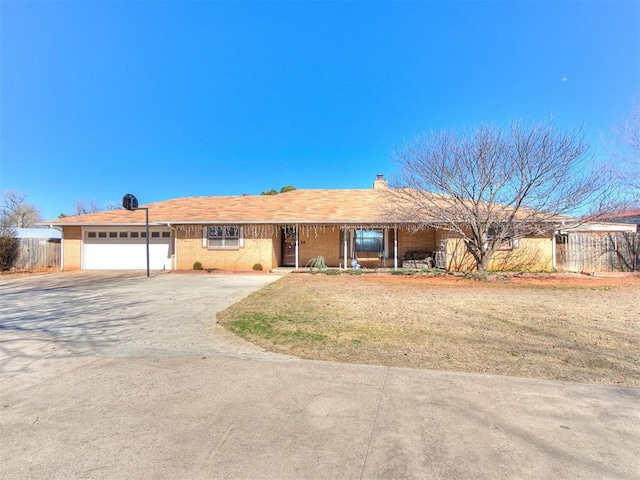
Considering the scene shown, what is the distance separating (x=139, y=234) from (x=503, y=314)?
16.2m

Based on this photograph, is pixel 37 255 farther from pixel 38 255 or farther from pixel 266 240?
pixel 266 240

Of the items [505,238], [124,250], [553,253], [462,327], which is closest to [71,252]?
[124,250]

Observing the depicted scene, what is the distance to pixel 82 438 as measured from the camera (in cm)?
257

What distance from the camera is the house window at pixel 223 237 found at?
52.9ft

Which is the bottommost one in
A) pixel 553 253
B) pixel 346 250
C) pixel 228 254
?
pixel 553 253

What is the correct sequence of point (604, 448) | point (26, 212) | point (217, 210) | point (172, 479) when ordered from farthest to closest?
point (26, 212) < point (217, 210) < point (604, 448) < point (172, 479)

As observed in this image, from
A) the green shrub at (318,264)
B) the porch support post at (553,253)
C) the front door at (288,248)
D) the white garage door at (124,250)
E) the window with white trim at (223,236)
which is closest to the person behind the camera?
the porch support post at (553,253)

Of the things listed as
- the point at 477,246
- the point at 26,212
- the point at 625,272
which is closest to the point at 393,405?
the point at 477,246

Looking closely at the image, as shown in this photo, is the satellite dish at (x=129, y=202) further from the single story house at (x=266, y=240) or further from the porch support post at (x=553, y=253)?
the porch support post at (x=553, y=253)

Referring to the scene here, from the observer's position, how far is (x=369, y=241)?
1711 centimetres

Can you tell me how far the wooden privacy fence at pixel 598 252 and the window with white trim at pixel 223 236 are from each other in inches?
565

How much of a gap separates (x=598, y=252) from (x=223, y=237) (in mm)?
16131

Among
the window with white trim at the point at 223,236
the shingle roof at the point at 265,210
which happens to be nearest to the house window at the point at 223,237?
the window with white trim at the point at 223,236

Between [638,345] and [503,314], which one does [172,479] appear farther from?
[503,314]
